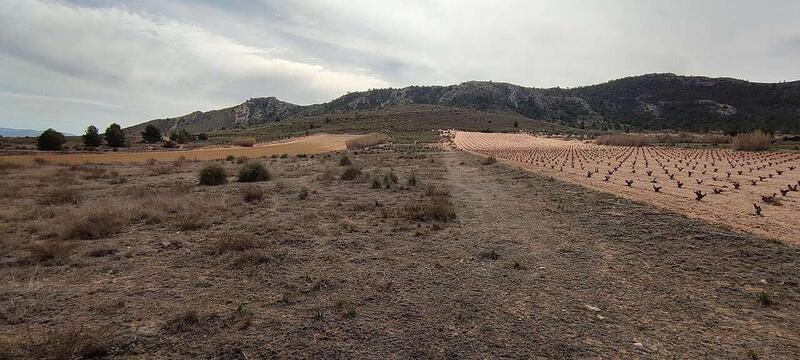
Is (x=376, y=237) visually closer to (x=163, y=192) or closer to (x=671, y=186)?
(x=163, y=192)

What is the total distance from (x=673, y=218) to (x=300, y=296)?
348 inches

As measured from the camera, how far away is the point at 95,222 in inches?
398

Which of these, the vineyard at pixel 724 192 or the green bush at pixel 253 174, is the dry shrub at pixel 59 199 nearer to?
the green bush at pixel 253 174

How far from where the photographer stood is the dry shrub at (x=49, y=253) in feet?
25.3

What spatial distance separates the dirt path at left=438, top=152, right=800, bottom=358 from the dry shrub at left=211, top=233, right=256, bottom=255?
4506mm

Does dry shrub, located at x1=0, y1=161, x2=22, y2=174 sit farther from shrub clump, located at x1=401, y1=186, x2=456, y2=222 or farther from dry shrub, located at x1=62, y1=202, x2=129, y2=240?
shrub clump, located at x1=401, y1=186, x2=456, y2=222

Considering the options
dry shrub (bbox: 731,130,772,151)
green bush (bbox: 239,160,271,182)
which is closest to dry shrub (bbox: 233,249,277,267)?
green bush (bbox: 239,160,271,182)

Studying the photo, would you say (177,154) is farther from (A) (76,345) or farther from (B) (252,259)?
(A) (76,345)

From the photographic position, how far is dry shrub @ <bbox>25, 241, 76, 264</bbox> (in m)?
7.73

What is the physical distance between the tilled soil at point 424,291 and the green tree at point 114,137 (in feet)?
150

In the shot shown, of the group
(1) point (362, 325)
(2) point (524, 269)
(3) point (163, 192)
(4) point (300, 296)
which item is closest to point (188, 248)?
(4) point (300, 296)

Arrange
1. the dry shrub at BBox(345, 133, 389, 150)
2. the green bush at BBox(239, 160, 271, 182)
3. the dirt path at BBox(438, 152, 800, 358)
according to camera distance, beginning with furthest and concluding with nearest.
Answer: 1. the dry shrub at BBox(345, 133, 389, 150)
2. the green bush at BBox(239, 160, 271, 182)
3. the dirt path at BBox(438, 152, 800, 358)

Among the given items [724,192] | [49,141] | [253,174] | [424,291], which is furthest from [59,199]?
[49,141]

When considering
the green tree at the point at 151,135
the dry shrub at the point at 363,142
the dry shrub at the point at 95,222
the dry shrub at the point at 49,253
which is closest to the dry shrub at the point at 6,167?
the dry shrub at the point at 95,222
